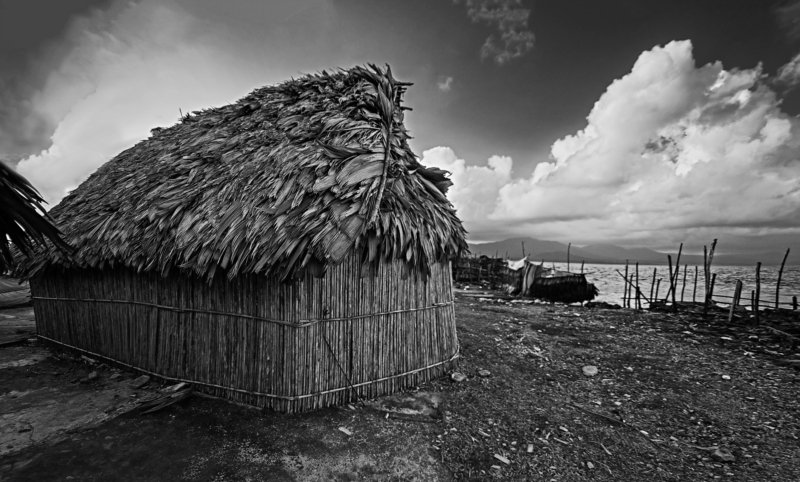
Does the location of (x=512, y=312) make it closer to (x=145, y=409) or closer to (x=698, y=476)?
(x=698, y=476)

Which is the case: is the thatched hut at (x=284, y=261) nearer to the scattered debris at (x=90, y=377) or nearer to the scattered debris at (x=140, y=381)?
the scattered debris at (x=140, y=381)

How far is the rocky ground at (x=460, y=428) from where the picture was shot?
352 centimetres

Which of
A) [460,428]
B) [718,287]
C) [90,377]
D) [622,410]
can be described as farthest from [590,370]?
[718,287]

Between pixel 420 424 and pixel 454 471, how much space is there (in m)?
0.87

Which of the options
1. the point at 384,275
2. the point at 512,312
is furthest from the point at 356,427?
the point at 512,312

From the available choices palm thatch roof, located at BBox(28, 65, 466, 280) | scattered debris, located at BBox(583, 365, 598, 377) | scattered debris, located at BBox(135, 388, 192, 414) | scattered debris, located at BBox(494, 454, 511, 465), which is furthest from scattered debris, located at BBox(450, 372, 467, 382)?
scattered debris, located at BBox(135, 388, 192, 414)

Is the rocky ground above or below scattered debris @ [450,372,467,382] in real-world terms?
below

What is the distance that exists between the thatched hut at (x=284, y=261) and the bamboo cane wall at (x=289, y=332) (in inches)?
0.9

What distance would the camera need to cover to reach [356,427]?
164 inches

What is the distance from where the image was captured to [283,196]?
467 cm

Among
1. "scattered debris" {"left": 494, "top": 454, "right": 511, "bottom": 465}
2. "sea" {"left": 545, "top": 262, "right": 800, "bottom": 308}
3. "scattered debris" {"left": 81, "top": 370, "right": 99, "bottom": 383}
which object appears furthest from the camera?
"sea" {"left": 545, "top": 262, "right": 800, "bottom": 308}

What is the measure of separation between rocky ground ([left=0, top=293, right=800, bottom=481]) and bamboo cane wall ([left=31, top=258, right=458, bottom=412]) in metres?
0.31

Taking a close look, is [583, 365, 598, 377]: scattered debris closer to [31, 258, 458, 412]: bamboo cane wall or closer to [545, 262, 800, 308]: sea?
[31, 258, 458, 412]: bamboo cane wall

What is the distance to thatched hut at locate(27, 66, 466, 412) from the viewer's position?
4.35 m
